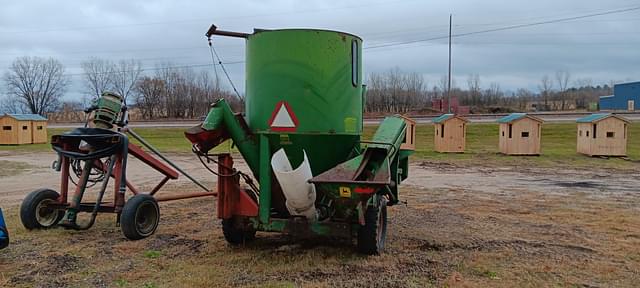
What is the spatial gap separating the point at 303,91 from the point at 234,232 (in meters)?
1.86

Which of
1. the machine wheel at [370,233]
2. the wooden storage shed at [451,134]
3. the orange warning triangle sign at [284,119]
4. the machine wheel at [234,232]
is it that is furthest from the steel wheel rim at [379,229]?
the wooden storage shed at [451,134]

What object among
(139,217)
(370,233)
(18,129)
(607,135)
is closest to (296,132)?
(370,233)

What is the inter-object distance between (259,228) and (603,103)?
69.9 metres

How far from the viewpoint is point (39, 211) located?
22.9ft

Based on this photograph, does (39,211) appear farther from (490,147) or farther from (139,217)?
(490,147)

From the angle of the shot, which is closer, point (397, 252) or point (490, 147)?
point (397, 252)

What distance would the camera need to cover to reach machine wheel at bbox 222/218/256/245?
601 cm

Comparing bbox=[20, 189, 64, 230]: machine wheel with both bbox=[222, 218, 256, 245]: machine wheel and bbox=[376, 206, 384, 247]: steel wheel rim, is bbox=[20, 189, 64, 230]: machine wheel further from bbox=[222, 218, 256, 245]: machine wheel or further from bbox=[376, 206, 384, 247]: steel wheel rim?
bbox=[376, 206, 384, 247]: steel wheel rim

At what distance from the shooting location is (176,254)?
582cm

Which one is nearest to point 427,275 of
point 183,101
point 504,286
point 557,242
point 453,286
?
point 453,286

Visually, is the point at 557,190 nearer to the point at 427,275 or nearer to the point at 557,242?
the point at 557,242

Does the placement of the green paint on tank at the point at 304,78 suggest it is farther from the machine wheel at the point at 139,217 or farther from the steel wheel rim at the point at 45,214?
the steel wheel rim at the point at 45,214

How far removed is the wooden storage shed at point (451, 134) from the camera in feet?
68.2

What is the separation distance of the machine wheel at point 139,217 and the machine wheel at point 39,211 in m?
1.21
